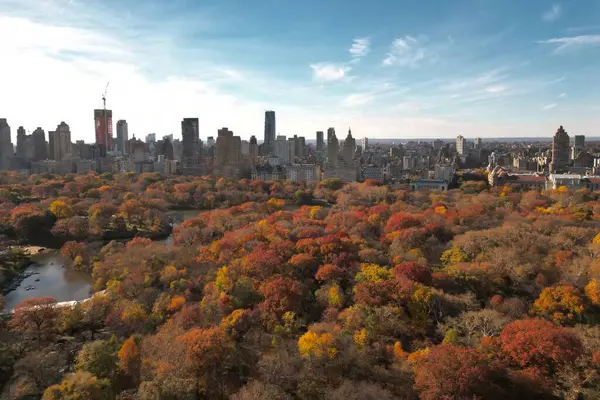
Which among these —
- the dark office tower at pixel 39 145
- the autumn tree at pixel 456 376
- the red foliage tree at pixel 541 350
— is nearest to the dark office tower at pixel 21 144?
the dark office tower at pixel 39 145

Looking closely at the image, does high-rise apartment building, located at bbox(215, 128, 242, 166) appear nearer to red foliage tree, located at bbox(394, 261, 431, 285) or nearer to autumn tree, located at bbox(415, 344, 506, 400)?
red foliage tree, located at bbox(394, 261, 431, 285)

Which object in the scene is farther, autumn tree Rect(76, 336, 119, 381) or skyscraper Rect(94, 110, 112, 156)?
skyscraper Rect(94, 110, 112, 156)

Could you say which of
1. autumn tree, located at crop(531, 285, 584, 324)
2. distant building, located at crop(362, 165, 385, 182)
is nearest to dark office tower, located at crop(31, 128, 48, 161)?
distant building, located at crop(362, 165, 385, 182)

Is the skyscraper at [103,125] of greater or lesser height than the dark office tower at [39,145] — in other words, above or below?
above

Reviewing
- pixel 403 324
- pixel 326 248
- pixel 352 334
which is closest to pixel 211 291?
pixel 326 248

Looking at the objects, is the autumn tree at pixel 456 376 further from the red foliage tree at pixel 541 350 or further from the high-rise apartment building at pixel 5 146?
the high-rise apartment building at pixel 5 146

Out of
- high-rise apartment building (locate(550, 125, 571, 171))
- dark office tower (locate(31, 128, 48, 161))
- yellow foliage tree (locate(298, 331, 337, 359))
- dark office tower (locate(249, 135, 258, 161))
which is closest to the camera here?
yellow foliage tree (locate(298, 331, 337, 359))
